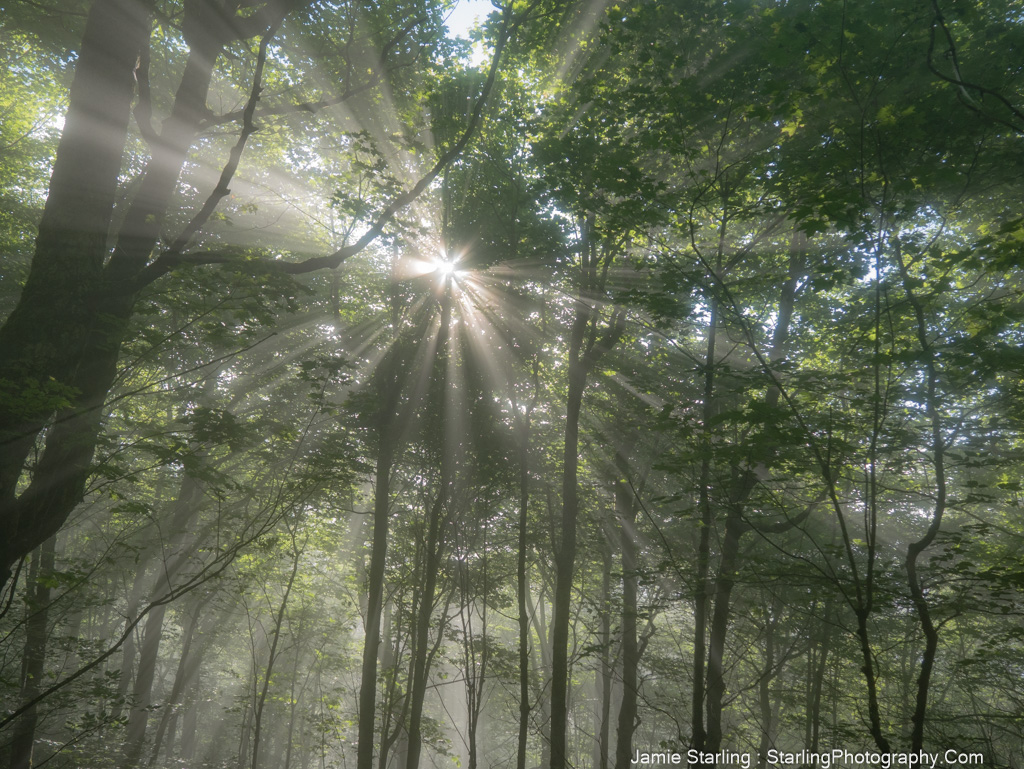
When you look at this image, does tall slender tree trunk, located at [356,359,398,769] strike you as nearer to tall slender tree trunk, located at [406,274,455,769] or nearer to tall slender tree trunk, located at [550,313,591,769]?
tall slender tree trunk, located at [406,274,455,769]

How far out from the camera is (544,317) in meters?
9.70

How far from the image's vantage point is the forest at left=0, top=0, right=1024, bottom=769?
459 cm

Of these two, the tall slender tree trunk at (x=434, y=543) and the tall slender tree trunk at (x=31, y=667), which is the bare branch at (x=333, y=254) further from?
the tall slender tree trunk at (x=31, y=667)

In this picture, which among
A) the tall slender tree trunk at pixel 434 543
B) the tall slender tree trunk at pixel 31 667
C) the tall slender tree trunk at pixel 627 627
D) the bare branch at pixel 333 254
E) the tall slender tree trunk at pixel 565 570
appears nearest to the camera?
the bare branch at pixel 333 254

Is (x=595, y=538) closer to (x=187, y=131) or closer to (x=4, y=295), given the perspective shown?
(x=187, y=131)

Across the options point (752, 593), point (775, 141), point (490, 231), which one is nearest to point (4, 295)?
point (490, 231)

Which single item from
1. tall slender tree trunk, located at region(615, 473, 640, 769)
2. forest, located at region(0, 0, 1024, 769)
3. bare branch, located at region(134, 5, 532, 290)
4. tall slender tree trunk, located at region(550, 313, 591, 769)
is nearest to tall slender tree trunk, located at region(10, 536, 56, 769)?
forest, located at region(0, 0, 1024, 769)

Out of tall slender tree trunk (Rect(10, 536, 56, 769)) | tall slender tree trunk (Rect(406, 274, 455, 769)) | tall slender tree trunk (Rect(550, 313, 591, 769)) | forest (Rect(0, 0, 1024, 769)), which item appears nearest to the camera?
forest (Rect(0, 0, 1024, 769))

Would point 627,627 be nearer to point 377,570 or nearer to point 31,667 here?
point 377,570

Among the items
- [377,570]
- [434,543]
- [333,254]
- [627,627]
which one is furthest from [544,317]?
[627,627]

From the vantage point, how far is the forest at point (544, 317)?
4.59 m

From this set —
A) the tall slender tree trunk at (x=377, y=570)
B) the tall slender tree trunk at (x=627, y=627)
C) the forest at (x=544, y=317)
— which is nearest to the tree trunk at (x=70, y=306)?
the forest at (x=544, y=317)

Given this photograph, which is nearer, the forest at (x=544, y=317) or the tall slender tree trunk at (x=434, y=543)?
the forest at (x=544, y=317)

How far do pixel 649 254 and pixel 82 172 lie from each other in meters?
8.91
